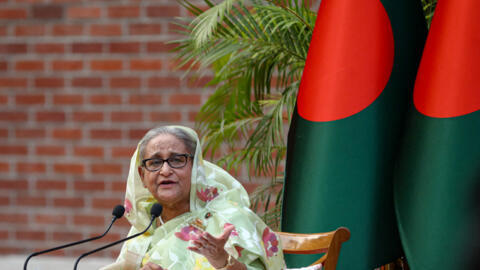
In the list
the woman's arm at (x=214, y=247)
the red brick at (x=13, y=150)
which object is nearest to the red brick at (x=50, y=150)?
the red brick at (x=13, y=150)

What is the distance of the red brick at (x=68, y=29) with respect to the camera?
4500mm

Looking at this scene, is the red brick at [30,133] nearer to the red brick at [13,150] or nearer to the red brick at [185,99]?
the red brick at [13,150]

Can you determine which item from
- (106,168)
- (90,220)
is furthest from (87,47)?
(90,220)

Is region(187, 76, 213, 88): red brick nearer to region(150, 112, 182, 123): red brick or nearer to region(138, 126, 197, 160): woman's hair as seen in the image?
region(150, 112, 182, 123): red brick

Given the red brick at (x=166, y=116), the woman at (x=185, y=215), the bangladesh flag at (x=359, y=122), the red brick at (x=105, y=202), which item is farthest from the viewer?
the red brick at (x=105, y=202)

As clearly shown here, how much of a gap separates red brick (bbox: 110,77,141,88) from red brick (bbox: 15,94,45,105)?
506 millimetres

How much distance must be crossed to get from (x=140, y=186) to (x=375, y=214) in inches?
32.9

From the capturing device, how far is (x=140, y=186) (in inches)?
84.5

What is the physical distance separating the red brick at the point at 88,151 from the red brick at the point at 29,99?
401mm

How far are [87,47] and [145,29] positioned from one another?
1.36 feet

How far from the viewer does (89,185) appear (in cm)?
450

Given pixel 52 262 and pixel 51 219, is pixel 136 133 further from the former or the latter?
pixel 52 262

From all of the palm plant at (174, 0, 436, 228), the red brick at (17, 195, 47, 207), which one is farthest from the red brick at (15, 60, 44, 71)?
the palm plant at (174, 0, 436, 228)

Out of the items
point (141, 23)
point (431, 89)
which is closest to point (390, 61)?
point (431, 89)
